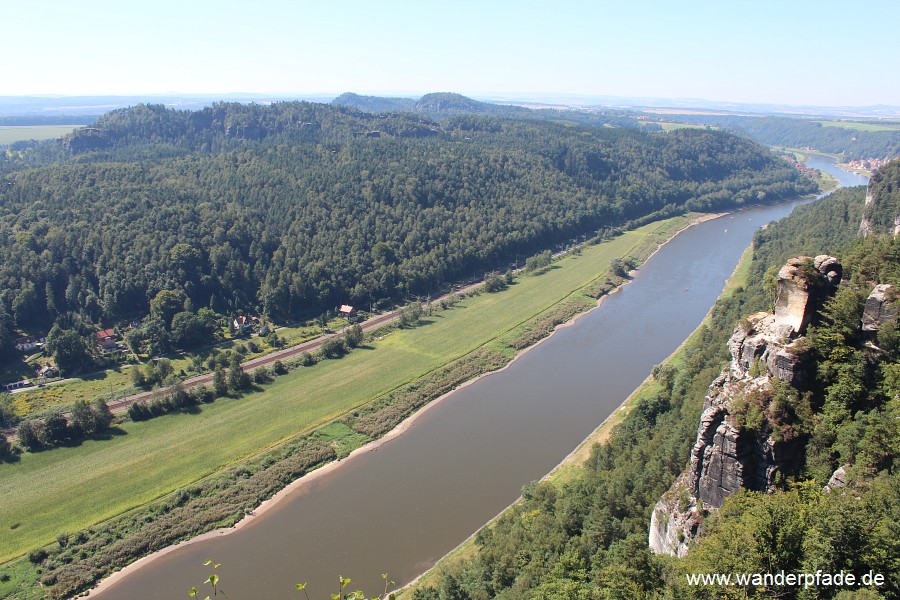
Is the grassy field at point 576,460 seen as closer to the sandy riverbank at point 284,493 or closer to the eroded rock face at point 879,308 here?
the sandy riverbank at point 284,493

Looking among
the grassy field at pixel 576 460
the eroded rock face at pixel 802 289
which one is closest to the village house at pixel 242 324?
the grassy field at pixel 576 460

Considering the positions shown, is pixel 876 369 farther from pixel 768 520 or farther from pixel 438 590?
pixel 438 590

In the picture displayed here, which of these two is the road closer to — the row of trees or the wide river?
the row of trees

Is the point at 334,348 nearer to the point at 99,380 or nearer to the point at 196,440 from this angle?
the point at 196,440

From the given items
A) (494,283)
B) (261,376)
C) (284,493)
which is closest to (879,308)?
(284,493)

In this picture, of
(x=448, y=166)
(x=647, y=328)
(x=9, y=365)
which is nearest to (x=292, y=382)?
(x=9, y=365)

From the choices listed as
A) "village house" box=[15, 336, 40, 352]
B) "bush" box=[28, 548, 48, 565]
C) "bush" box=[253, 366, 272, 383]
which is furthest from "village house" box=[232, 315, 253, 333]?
"bush" box=[28, 548, 48, 565]
